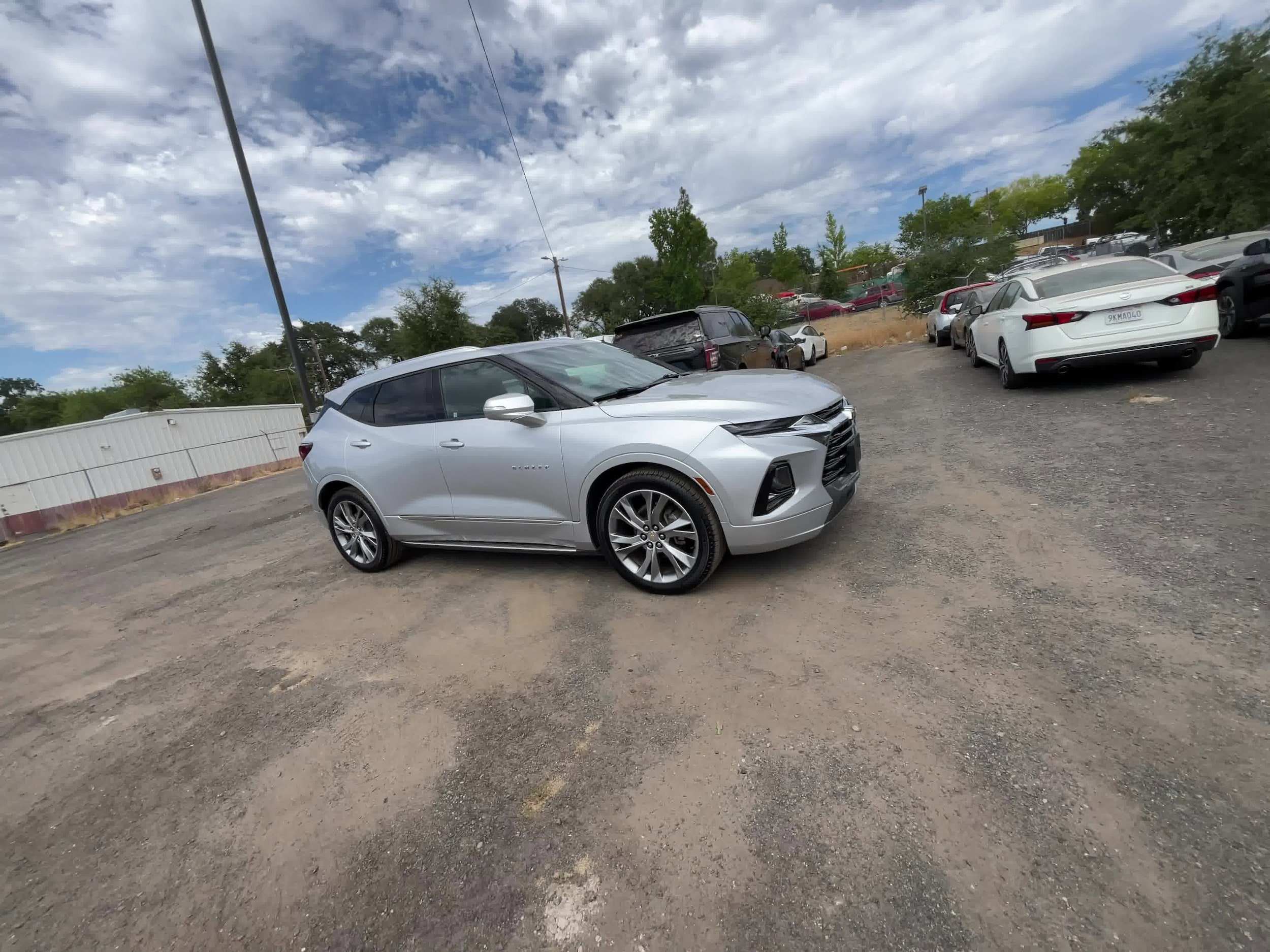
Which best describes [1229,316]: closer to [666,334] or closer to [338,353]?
[666,334]

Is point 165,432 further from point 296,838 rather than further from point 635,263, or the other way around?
point 635,263

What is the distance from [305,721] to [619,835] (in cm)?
188

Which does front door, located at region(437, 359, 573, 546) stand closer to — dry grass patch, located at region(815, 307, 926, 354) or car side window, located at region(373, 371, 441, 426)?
car side window, located at region(373, 371, 441, 426)

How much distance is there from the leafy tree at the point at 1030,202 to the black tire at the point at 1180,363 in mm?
67729

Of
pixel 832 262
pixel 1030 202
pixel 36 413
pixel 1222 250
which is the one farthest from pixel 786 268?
pixel 36 413

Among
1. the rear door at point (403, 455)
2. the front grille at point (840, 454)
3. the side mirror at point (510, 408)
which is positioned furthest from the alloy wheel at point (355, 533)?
the front grille at point (840, 454)

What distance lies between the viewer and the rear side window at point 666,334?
26.3ft

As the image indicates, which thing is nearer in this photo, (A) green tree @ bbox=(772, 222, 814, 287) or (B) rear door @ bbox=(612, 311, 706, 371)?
(B) rear door @ bbox=(612, 311, 706, 371)

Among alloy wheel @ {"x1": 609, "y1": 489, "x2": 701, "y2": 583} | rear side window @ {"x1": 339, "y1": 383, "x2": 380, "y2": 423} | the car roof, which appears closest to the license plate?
the car roof

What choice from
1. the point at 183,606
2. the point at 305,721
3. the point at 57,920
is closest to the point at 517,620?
the point at 305,721

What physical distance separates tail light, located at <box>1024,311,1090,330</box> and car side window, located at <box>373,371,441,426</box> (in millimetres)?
6465

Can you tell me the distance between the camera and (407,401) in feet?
14.4

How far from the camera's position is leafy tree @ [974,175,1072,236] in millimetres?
64188

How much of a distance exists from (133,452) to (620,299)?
1976 inches
